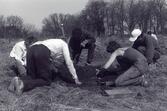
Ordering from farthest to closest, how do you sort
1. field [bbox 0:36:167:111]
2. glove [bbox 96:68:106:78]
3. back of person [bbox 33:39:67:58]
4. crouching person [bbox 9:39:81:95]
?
glove [bbox 96:68:106:78], back of person [bbox 33:39:67:58], crouching person [bbox 9:39:81:95], field [bbox 0:36:167:111]

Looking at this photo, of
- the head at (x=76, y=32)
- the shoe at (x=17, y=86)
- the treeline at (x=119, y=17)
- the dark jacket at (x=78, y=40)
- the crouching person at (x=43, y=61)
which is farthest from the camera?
the treeline at (x=119, y=17)

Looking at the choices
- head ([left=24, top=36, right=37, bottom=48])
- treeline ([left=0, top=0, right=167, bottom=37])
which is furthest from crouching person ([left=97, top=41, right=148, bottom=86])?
treeline ([left=0, top=0, right=167, bottom=37])

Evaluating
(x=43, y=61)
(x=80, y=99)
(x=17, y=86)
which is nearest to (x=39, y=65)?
(x=43, y=61)

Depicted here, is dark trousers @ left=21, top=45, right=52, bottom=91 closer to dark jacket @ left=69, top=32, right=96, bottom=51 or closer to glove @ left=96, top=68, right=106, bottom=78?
glove @ left=96, top=68, right=106, bottom=78

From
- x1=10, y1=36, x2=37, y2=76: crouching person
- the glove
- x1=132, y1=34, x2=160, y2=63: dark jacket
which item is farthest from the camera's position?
x1=10, y1=36, x2=37, y2=76: crouching person

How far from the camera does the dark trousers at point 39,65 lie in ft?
24.0

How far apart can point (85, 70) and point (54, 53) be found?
2.02 meters

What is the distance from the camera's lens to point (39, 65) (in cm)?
737

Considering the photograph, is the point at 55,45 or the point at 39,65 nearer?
the point at 39,65

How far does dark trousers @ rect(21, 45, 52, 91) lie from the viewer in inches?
288

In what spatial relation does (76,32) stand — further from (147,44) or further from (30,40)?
(147,44)

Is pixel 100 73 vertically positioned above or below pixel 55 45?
below

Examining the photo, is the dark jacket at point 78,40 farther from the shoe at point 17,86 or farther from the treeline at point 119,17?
the treeline at point 119,17

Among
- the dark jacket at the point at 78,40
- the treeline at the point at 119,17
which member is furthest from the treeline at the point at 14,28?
the dark jacket at the point at 78,40
